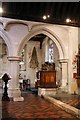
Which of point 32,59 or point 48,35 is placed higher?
point 48,35

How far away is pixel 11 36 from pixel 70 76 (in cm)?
369

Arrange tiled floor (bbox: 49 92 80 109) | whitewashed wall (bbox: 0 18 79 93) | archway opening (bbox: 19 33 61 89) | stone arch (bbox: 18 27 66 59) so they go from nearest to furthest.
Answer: tiled floor (bbox: 49 92 80 109) < whitewashed wall (bbox: 0 18 79 93) < stone arch (bbox: 18 27 66 59) < archway opening (bbox: 19 33 61 89)

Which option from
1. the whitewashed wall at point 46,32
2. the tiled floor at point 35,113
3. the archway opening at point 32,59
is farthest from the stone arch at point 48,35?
the archway opening at point 32,59

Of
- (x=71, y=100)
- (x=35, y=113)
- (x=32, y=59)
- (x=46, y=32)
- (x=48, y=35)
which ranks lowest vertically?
(x=35, y=113)

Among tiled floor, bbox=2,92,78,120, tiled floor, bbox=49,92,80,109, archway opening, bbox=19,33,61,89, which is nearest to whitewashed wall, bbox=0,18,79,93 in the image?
tiled floor, bbox=49,92,80,109

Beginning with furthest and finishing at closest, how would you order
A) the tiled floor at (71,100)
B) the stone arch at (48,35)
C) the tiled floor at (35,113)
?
the stone arch at (48,35), the tiled floor at (71,100), the tiled floor at (35,113)

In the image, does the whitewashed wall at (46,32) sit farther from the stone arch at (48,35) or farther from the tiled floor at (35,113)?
the tiled floor at (35,113)

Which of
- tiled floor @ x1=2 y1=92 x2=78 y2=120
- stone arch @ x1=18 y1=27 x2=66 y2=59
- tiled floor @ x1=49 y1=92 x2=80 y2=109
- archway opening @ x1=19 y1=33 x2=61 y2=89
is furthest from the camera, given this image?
archway opening @ x1=19 y1=33 x2=61 y2=89

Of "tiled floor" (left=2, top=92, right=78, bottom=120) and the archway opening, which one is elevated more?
the archway opening

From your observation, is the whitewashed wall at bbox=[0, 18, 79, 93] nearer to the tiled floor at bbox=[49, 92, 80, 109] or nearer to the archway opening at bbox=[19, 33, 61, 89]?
the tiled floor at bbox=[49, 92, 80, 109]

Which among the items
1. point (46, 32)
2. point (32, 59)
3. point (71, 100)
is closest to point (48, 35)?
point (46, 32)

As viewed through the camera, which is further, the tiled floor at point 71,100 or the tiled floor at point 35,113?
the tiled floor at point 71,100

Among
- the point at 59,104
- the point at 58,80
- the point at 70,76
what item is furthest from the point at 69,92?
the point at 59,104

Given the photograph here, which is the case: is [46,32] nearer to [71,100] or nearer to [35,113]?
[71,100]
